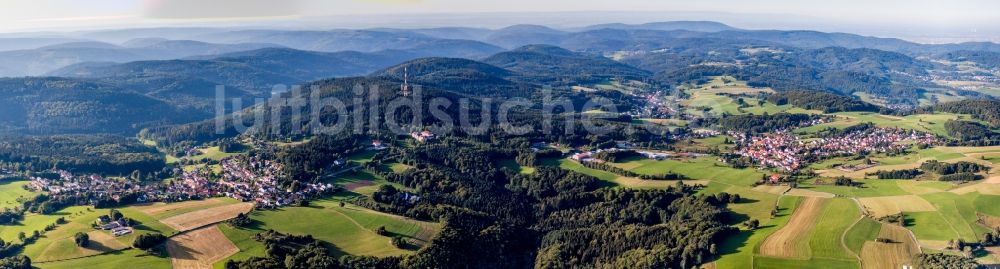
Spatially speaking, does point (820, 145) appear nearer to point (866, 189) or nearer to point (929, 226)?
point (866, 189)

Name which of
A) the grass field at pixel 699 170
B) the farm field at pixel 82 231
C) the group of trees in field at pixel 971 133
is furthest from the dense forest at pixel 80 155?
the group of trees in field at pixel 971 133

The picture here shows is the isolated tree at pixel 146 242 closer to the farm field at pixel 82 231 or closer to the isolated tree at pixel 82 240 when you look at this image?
the farm field at pixel 82 231

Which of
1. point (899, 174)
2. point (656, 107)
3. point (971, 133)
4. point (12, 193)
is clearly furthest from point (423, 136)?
point (971, 133)

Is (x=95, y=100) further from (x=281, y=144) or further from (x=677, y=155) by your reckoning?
(x=677, y=155)

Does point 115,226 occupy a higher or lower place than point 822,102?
lower

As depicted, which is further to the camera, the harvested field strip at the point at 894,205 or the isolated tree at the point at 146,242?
the harvested field strip at the point at 894,205
